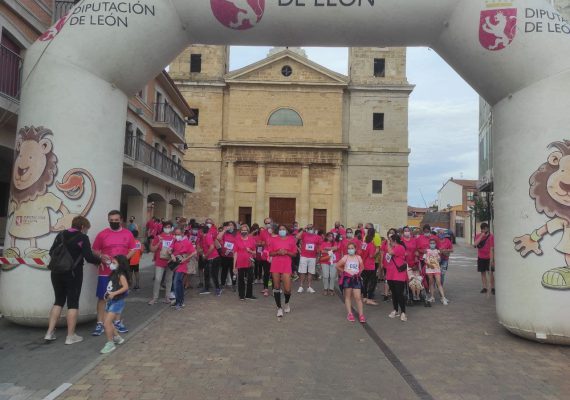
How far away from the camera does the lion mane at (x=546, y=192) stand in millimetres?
6164

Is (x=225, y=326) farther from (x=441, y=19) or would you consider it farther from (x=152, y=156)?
(x=152, y=156)

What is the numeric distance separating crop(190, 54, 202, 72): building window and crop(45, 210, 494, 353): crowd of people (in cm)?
2393

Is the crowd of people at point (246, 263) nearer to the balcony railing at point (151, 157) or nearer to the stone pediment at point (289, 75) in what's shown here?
the balcony railing at point (151, 157)

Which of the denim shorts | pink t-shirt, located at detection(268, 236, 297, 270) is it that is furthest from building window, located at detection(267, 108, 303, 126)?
the denim shorts

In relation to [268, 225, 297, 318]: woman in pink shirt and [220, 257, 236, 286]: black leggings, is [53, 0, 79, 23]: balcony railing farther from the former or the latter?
[268, 225, 297, 318]: woman in pink shirt

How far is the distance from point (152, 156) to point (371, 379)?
57.6ft

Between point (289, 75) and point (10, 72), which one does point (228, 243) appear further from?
point (289, 75)

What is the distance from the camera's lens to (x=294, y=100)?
3331cm

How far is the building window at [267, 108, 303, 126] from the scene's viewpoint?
1302 inches

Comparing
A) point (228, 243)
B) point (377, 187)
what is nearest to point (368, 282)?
point (228, 243)

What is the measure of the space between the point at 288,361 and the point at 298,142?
27.8 m

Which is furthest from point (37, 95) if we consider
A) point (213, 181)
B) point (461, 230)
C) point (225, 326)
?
point (461, 230)

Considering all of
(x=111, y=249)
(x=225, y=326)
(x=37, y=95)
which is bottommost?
(x=225, y=326)

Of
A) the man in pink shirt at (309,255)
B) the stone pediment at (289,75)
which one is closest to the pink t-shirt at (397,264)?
the man in pink shirt at (309,255)
